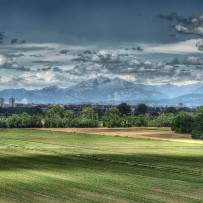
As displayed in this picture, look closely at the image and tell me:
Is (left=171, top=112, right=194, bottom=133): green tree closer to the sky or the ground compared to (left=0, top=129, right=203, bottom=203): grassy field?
closer to the sky

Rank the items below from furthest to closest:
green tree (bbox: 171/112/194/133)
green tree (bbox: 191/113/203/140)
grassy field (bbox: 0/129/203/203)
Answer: green tree (bbox: 171/112/194/133) < green tree (bbox: 191/113/203/140) < grassy field (bbox: 0/129/203/203)

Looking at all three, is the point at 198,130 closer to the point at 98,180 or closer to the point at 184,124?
the point at 184,124

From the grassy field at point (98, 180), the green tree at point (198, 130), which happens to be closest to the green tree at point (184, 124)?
the green tree at point (198, 130)

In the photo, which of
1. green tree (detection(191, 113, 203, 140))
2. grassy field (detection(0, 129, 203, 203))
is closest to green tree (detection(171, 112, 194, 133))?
green tree (detection(191, 113, 203, 140))

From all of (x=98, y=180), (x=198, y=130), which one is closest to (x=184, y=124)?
(x=198, y=130)

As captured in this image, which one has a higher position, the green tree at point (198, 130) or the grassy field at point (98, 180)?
the green tree at point (198, 130)

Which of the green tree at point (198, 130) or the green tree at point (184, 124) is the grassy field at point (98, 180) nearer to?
the green tree at point (198, 130)

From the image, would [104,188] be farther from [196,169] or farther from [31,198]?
[196,169]

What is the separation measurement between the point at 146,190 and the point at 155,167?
1833 cm

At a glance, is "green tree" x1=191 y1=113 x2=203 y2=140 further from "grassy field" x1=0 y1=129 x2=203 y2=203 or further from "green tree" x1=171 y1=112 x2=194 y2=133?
"grassy field" x1=0 y1=129 x2=203 y2=203

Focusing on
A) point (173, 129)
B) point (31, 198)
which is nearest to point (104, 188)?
point (31, 198)

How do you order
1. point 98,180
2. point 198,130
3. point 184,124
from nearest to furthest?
point 98,180 < point 198,130 < point 184,124

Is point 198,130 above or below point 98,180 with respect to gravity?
above

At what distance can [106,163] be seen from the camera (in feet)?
203
